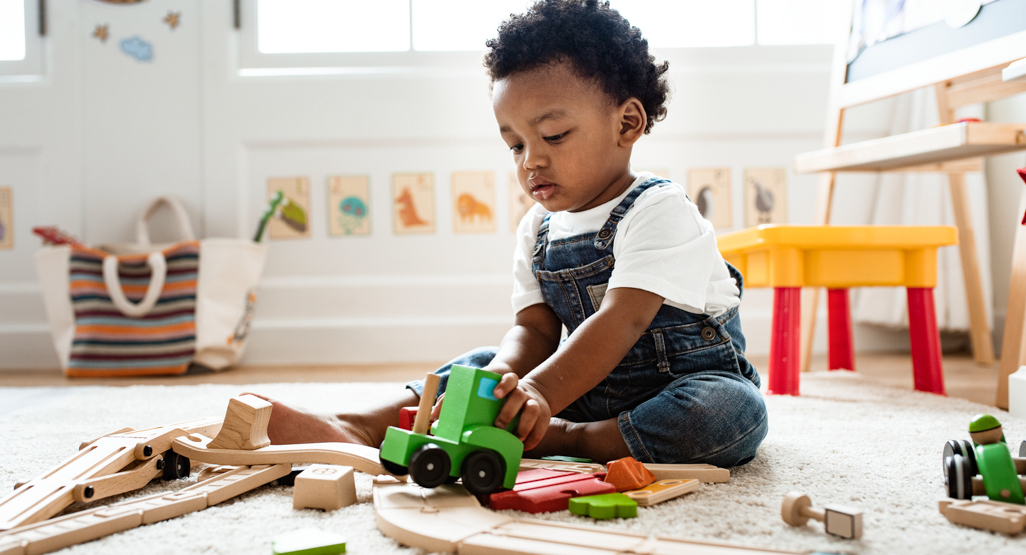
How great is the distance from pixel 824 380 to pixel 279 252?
1.30 metres

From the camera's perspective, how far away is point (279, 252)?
1852mm

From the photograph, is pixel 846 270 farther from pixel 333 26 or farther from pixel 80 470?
pixel 333 26

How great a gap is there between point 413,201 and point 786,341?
3.38ft

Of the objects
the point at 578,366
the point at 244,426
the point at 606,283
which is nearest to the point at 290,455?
the point at 244,426

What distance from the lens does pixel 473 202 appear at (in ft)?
6.13

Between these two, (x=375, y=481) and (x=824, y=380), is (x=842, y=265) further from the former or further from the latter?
(x=375, y=481)

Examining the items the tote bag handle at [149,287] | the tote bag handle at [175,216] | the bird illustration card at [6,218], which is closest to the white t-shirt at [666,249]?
the tote bag handle at [149,287]

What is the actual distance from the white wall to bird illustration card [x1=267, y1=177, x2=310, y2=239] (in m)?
0.02

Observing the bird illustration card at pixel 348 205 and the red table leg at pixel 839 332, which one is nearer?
the red table leg at pixel 839 332

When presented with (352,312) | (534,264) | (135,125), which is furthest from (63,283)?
(534,264)

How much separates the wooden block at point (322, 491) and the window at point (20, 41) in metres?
1.81

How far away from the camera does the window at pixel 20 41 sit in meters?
1.85

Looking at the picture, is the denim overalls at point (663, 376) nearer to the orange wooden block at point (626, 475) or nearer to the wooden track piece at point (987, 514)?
the orange wooden block at point (626, 475)

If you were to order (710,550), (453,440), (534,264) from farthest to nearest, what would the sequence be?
(534,264) → (453,440) → (710,550)
